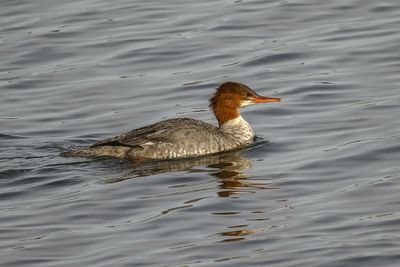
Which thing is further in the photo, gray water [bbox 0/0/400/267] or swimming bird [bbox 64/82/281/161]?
swimming bird [bbox 64/82/281/161]

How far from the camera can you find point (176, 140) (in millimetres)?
14930

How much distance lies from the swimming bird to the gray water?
170 millimetres

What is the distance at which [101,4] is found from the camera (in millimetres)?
22422

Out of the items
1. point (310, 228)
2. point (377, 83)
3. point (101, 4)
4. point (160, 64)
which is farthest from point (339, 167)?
point (101, 4)

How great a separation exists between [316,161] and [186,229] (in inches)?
108

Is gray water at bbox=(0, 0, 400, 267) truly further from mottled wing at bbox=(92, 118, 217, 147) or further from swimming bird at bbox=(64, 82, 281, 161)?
mottled wing at bbox=(92, 118, 217, 147)

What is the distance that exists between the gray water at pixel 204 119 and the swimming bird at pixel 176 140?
0.56 feet

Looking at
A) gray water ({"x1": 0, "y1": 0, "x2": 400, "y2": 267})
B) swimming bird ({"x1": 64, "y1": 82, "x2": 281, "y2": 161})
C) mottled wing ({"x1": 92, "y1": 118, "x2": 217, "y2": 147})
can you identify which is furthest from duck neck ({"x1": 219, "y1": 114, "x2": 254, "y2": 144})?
mottled wing ({"x1": 92, "y1": 118, "x2": 217, "y2": 147})

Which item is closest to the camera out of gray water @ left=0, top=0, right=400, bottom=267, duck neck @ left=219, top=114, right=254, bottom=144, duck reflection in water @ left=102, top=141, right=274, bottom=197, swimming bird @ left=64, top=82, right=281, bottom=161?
gray water @ left=0, top=0, right=400, bottom=267

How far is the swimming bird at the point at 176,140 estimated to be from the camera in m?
14.7

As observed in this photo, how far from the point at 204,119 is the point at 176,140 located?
184 centimetres

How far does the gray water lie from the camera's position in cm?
1108

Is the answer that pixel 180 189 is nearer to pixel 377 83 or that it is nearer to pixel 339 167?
pixel 339 167

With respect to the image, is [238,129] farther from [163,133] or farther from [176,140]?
[163,133]
